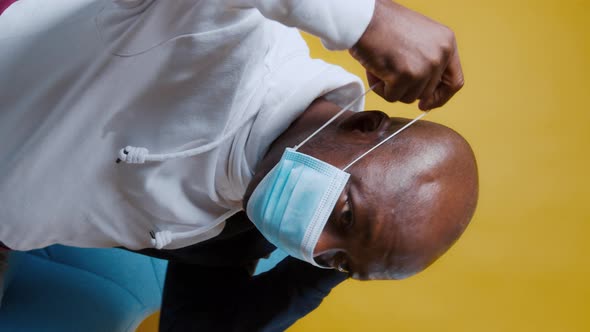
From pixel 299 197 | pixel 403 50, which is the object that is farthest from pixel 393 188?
pixel 403 50

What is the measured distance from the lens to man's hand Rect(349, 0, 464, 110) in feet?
2.29

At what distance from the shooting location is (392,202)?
88cm

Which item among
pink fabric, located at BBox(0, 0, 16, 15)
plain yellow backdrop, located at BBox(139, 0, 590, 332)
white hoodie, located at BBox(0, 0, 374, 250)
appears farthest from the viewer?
plain yellow backdrop, located at BBox(139, 0, 590, 332)

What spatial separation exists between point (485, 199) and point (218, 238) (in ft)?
2.65

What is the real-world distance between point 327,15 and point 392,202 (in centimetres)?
29

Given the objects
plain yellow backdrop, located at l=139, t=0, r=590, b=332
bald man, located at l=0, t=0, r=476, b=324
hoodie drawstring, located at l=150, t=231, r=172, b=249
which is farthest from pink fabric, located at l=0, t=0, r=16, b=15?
plain yellow backdrop, located at l=139, t=0, r=590, b=332

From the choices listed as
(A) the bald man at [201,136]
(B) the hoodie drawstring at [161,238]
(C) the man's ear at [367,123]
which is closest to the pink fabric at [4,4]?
(A) the bald man at [201,136]

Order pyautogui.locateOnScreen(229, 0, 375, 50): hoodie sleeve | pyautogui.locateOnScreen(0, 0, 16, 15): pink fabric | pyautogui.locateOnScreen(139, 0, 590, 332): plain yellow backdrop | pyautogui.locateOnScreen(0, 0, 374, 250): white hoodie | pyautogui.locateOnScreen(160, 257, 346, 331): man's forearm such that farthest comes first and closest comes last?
pyautogui.locateOnScreen(139, 0, 590, 332): plain yellow backdrop → pyautogui.locateOnScreen(160, 257, 346, 331): man's forearm → pyautogui.locateOnScreen(0, 0, 16, 15): pink fabric → pyautogui.locateOnScreen(0, 0, 374, 250): white hoodie → pyautogui.locateOnScreen(229, 0, 375, 50): hoodie sleeve

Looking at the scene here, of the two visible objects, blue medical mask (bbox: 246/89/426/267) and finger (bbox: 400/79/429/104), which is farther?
blue medical mask (bbox: 246/89/426/267)

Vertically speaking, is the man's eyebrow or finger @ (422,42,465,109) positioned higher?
finger @ (422,42,465,109)

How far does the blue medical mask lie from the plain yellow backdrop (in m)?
0.77

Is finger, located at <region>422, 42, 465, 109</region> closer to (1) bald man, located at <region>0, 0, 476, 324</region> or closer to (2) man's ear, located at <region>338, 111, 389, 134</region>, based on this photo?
(1) bald man, located at <region>0, 0, 476, 324</region>

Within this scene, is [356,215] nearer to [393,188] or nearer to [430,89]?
[393,188]

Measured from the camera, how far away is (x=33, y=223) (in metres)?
0.99
